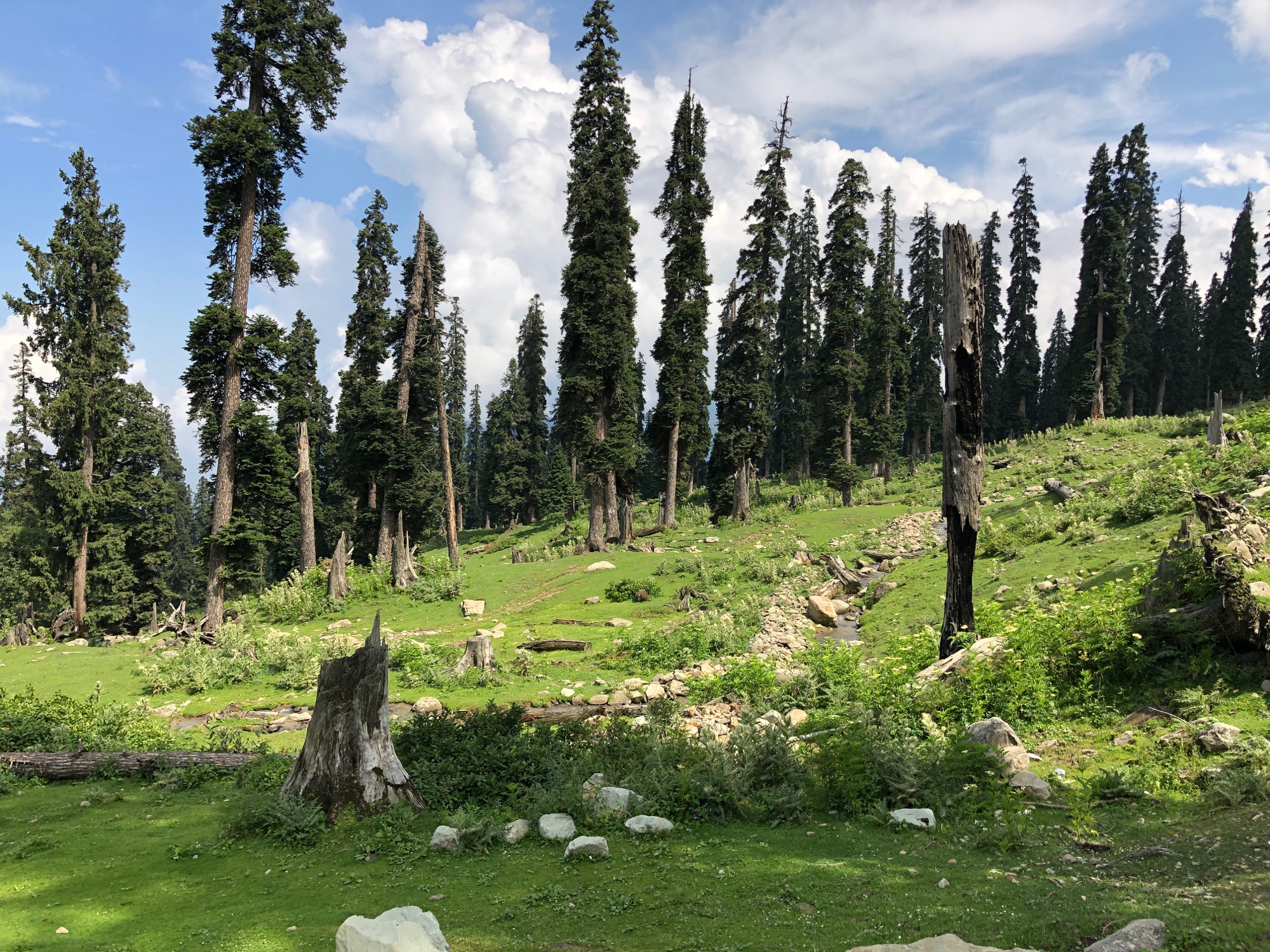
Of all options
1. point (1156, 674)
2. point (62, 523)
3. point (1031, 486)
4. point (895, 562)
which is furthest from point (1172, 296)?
point (62, 523)

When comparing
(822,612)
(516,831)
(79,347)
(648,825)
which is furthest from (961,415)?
(79,347)

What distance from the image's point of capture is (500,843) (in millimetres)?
7309

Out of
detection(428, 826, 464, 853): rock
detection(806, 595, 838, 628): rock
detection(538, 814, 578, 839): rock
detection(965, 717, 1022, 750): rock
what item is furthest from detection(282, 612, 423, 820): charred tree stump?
detection(806, 595, 838, 628): rock

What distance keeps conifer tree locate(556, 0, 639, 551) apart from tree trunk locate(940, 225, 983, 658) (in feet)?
72.4

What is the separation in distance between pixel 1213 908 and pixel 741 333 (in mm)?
35202

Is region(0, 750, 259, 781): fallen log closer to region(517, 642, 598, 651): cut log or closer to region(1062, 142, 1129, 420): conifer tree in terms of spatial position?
region(517, 642, 598, 651): cut log

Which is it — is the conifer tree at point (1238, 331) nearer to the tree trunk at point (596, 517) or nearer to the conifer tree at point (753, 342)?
the conifer tree at point (753, 342)

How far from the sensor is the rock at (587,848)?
670cm

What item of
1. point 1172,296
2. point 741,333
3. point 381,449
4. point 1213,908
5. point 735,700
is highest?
point 1172,296

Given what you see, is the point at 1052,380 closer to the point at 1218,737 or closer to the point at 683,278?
the point at 683,278

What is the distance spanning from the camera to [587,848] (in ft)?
22.0

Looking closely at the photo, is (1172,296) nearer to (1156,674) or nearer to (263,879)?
(1156,674)

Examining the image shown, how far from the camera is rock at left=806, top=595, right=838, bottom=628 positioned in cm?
1864

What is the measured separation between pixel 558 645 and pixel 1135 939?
1596cm
